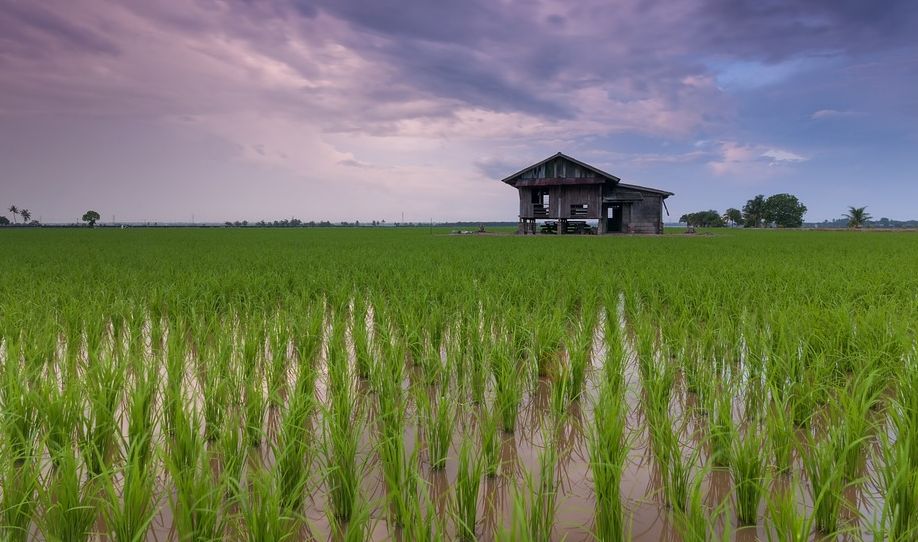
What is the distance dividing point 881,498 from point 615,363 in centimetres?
158

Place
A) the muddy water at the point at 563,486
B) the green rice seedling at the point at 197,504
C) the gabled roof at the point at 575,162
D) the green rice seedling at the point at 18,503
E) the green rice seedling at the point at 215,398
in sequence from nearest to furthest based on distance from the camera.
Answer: the green rice seedling at the point at 197,504
the green rice seedling at the point at 18,503
the muddy water at the point at 563,486
the green rice seedling at the point at 215,398
the gabled roof at the point at 575,162

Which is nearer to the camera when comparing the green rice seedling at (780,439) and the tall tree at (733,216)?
the green rice seedling at (780,439)

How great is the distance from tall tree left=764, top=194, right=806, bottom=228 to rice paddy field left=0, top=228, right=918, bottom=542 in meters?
98.7

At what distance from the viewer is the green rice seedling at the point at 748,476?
1.94m

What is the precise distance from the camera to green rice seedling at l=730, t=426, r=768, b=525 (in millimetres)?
1942

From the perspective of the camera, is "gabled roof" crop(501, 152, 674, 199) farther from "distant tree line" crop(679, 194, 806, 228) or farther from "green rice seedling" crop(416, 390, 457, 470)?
"distant tree line" crop(679, 194, 806, 228)

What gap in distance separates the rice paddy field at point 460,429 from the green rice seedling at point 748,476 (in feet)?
0.03

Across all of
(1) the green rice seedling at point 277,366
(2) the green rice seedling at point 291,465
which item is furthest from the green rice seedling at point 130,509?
(1) the green rice seedling at point 277,366

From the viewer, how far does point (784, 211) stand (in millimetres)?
86000

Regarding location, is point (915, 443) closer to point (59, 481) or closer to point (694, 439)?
point (694, 439)

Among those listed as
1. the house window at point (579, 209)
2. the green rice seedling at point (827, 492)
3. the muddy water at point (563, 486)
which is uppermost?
the house window at point (579, 209)

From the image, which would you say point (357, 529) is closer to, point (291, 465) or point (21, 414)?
point (291, 465)

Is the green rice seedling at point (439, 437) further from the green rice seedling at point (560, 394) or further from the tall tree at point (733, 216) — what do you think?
the tall tree at point (733, 216)

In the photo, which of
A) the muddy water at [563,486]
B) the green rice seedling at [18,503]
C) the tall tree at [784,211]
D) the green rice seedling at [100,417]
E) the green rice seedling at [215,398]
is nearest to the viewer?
the green rice seedling at [18,503]
